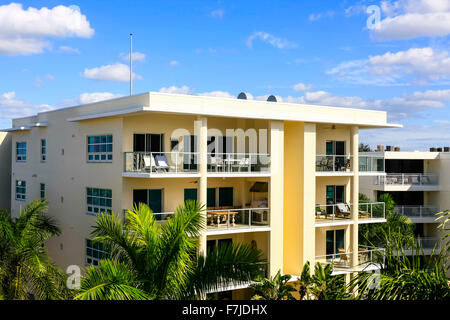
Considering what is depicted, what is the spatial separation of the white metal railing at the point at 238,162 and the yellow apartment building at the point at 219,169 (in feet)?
0.16

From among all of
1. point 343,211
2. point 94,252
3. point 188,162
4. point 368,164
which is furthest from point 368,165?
point 94,252

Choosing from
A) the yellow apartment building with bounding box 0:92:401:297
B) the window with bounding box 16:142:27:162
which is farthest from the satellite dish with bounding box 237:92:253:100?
the window with bounding box 16:142:27:162

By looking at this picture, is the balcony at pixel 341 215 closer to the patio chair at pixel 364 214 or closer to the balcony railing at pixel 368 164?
the patio chair at pixel 364 214

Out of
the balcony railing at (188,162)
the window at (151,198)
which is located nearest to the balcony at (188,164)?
the balcony railing at (188,162)

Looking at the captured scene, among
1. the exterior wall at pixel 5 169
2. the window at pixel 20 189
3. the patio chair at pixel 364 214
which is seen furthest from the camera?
the exterior wall at pixel 5 169

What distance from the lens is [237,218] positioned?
79.7ft

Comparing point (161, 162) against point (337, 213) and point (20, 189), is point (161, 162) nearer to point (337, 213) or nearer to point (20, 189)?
point (337, 213)

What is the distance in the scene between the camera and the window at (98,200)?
75.0 feet

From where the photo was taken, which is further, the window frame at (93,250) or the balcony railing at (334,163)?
the balcony railing at (334,163)

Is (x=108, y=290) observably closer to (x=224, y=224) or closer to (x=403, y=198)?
(x=224, y=224)

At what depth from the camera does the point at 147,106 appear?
2095 cm

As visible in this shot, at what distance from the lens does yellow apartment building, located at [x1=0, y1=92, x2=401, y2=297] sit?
22062mm
